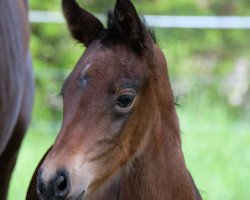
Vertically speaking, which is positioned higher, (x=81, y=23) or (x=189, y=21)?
(x=189, y=21)

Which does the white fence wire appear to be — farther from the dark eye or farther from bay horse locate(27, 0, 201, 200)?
the dark eye

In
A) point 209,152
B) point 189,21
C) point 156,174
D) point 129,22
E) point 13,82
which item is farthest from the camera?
point 189,21

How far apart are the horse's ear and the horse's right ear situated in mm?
151

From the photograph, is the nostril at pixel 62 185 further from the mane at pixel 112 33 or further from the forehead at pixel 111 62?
the mane at pixel 112 33

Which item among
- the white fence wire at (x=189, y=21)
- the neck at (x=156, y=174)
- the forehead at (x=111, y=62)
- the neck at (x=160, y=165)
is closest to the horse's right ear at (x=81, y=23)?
the forehead at (x=111, y=62)

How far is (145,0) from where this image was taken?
12.4 meters

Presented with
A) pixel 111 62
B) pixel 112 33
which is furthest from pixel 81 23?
pixel 111 62

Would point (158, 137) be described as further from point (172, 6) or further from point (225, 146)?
point (172, 6)

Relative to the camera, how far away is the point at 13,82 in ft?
15.0

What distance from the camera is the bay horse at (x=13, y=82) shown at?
4492 mm

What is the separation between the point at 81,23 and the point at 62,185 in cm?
83

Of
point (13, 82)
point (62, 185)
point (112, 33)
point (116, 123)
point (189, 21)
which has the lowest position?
point (62, 185)

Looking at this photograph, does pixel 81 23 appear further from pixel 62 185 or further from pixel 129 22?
pixel 62 185

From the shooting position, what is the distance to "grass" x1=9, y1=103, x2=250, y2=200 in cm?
668
